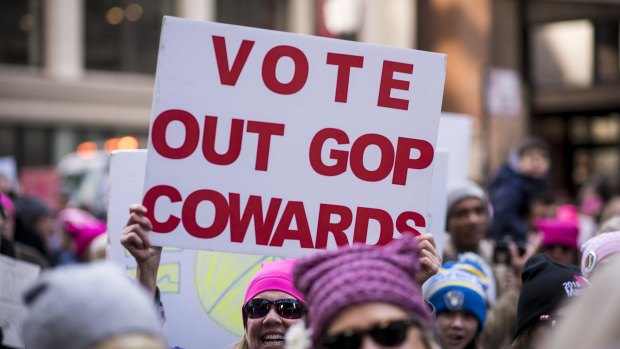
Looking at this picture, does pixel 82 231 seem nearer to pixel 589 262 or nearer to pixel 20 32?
pixel 589 262

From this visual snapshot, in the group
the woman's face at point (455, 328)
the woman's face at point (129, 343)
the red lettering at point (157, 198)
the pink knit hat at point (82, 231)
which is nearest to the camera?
the woman's face at point (129, 343)

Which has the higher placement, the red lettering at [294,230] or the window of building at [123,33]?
the window of building at [123,33]

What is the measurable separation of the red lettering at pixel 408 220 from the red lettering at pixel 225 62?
0.73m

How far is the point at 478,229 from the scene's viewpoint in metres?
5.91

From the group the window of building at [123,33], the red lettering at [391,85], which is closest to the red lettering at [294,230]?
the red lettering at [391,85]

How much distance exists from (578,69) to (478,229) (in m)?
18.3

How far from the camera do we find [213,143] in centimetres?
359

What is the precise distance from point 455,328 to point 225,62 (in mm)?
1559

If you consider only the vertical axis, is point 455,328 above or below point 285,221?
below

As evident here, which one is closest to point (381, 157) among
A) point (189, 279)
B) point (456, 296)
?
point (456, 296)

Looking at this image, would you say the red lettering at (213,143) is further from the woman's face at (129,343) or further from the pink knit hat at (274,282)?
the woman's face at (129,343)

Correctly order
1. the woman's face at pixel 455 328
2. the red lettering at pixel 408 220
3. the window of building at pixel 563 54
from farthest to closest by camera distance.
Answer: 1. the window of building at pixel 563 54
2. the woman's face at pixel 455 328
3. the red lettering at pixel 408 220

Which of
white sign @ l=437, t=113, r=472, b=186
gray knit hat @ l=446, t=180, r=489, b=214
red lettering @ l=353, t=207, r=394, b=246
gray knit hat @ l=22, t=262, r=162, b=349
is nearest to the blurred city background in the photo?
white sign @ l=437, t=113, r=472, b=186

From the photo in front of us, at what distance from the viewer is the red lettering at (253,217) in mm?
3574
